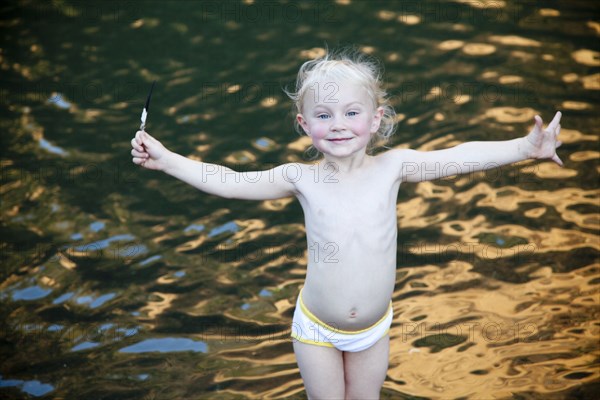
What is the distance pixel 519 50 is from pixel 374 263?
3957mm

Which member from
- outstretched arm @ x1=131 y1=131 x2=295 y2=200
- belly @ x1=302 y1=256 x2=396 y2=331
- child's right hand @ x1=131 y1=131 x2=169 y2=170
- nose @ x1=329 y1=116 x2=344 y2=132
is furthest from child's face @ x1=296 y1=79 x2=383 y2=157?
child's right hand @ x1=131 y1=131 x2=169 y2=170

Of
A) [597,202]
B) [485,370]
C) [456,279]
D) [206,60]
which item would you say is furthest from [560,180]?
[206,60]

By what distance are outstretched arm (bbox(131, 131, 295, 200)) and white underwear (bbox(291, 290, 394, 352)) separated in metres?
0.41

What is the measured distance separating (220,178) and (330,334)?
61cm

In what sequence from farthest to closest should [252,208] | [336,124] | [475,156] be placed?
[252,208] < [475,156] < [336,124]

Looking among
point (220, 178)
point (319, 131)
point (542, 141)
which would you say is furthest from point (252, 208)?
point (542, 141)

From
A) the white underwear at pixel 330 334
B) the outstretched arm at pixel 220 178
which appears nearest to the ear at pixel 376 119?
the outstretched arm at pixel 220 178

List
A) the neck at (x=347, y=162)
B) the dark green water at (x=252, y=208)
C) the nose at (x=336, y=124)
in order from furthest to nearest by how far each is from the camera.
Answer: the dark green water at (x=252, y=208)
the neck at (x=347, y=162)
the nose at (x=336, y=124)

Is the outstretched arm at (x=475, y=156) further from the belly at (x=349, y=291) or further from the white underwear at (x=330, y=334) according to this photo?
the white underwear at (x=330, y=334)

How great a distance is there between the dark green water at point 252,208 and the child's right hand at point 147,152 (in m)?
1.21

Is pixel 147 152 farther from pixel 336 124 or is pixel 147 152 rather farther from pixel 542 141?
pixel 542 141

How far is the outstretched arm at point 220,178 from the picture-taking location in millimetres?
2775

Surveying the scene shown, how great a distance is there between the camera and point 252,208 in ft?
16.0

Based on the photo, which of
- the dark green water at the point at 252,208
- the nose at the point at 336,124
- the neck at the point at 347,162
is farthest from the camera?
the dark green water at the point at 252,208
